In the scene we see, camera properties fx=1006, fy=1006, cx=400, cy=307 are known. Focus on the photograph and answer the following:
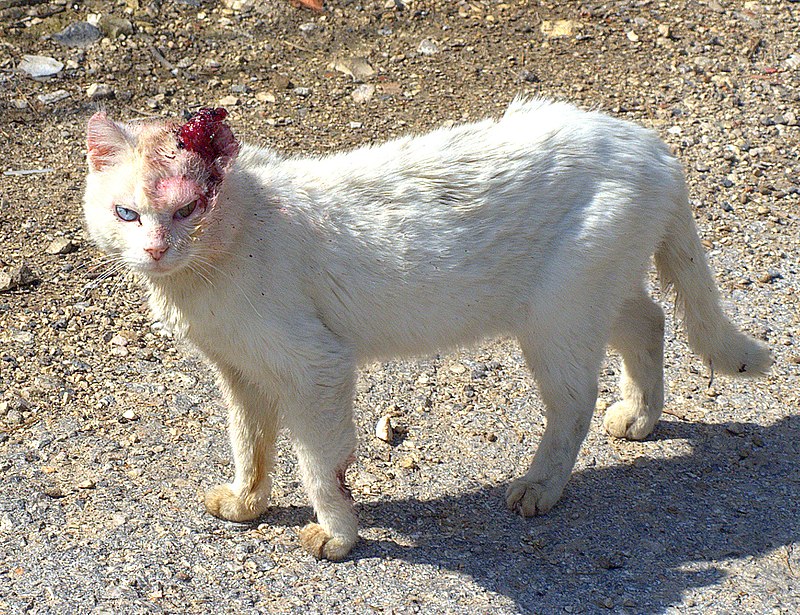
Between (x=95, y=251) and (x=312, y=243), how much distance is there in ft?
6.94

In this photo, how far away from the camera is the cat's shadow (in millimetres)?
3307

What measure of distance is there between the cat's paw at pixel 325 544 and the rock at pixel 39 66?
3.74 metres

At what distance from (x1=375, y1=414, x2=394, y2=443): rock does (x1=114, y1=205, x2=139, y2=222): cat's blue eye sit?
1517mm

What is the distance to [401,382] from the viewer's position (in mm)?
4309

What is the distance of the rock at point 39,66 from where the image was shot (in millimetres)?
5891

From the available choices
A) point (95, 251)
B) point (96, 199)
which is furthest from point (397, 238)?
point (95, 251)

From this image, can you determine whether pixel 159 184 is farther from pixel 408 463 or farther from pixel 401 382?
pixel 401 382

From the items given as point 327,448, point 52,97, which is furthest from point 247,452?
point 52,97

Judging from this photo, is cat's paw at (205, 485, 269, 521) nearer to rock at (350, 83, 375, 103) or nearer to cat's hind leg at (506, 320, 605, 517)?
cat's hind leg at (506, 320, 605, 517)

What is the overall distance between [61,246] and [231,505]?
1.92 meters

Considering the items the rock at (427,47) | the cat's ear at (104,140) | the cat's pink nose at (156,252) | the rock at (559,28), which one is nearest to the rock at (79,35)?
the rock at (427,47)

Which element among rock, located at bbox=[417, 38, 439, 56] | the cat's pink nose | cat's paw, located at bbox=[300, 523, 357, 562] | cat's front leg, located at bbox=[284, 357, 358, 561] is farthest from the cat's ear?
rock, located at bbox=[417, 38, 439, 56]

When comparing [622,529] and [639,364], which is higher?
[639,364]

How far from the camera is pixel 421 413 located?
4.14 meters
